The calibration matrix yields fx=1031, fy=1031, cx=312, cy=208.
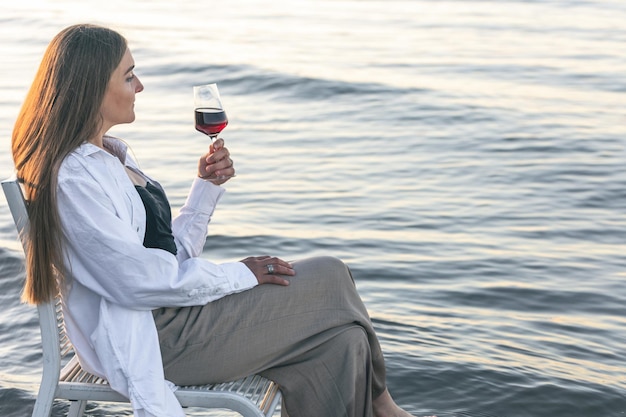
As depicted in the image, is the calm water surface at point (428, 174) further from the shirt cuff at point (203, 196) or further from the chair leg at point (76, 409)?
the shirt cuff at point (203, 196)

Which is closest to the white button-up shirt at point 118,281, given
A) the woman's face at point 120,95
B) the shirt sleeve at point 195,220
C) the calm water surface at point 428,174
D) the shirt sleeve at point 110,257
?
the shirt sleeve at point 110,257

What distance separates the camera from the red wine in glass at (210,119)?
3104mm

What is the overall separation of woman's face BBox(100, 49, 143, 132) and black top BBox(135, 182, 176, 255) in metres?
0.21

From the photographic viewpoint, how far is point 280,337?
9.12 ft

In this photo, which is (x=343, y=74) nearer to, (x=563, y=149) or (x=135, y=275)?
(x=563, y=149)

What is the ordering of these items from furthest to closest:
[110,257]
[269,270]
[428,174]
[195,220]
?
[428,174]
[195,220]
[269,270]
[110,257]

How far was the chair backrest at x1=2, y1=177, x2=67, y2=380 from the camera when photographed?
2576mm

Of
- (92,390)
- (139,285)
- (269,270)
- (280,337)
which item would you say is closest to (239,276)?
(269,270)

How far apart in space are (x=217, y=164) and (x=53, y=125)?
24.9 inches

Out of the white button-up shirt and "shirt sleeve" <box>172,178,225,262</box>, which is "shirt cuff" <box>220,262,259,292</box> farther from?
"shirt sleeve" <box>172,178,225,262</box>

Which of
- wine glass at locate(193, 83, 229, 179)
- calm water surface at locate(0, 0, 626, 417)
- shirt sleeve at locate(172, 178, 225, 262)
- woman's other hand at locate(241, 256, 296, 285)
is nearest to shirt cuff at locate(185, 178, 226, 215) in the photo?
shirt sleeve at locate(172, 178, 225, 262)

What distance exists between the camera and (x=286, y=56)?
11648 millimetres

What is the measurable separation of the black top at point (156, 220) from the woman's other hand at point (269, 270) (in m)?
0.25

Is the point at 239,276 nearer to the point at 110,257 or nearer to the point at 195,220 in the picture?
the point at 110,257
